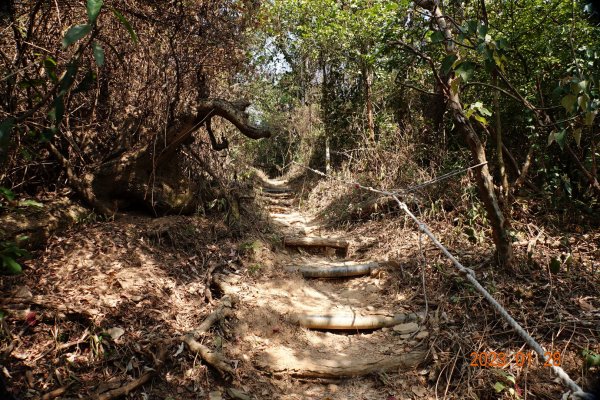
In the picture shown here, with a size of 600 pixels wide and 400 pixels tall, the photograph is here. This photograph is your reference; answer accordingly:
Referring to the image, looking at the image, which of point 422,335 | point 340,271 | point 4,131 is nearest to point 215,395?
point 422,335

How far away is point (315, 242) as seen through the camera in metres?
4.83

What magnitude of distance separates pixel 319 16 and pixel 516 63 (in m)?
4.50

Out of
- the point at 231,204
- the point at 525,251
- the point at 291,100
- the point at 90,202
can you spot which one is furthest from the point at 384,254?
the point at 291,100

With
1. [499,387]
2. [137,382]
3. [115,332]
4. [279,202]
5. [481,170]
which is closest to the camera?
[137,382]

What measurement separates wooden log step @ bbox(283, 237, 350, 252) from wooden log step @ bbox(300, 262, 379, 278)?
2.48 feet

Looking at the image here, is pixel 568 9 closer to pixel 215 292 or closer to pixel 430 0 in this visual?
pixel 430 0

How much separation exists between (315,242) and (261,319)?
197 cm

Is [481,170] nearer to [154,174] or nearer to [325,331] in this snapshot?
[325,331]

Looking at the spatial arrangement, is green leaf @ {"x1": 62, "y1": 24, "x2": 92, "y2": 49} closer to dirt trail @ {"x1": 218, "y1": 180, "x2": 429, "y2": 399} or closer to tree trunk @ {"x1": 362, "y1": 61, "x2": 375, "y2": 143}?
dirt trail @ {"x1": 218, "y1": 180, "x2": 429, "y2": 399}

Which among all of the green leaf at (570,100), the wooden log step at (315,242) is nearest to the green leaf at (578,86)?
the green leaf at (570,100)

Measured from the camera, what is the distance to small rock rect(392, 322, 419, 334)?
2.91 metres

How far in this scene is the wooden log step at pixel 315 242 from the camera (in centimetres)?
478

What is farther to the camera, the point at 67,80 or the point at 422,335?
the point at 422,335
